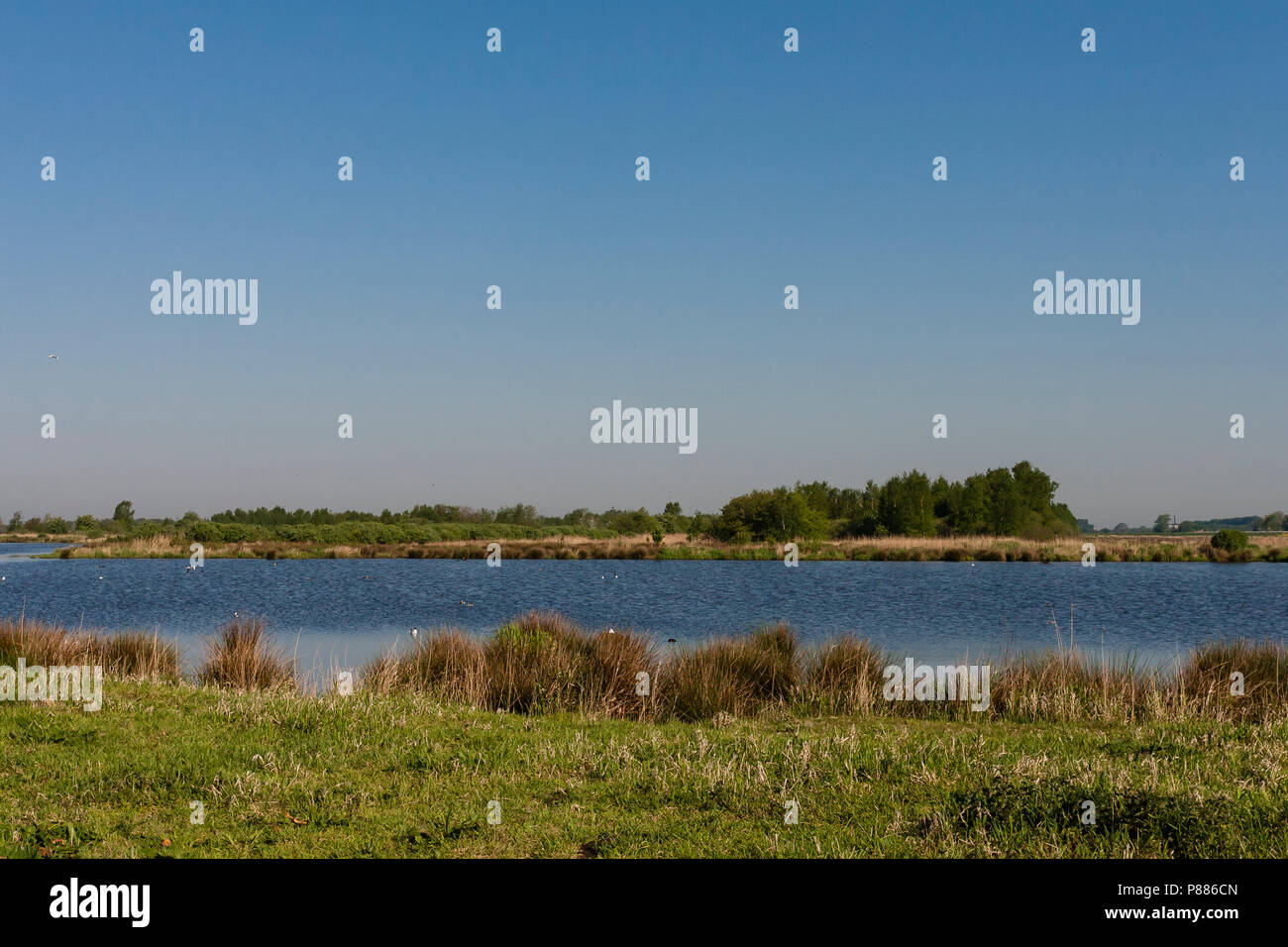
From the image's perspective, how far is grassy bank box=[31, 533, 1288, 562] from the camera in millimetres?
65975

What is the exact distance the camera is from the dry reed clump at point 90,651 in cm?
1448

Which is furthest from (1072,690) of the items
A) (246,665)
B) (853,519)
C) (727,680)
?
(853,519)

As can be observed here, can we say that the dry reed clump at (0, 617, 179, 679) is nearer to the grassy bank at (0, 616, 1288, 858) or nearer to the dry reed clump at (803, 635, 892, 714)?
the grassy bank at (0, 616, 1288, 858)

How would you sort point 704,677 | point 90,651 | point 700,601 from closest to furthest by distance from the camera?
point 704,677, point 90,651, point 700,601

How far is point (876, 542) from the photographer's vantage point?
71500 mm

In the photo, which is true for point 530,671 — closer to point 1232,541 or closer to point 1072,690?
point 1072,690

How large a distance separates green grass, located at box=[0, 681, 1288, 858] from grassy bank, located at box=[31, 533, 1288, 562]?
189 feet

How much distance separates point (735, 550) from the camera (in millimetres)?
74625

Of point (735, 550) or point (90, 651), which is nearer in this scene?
point (90, 651)

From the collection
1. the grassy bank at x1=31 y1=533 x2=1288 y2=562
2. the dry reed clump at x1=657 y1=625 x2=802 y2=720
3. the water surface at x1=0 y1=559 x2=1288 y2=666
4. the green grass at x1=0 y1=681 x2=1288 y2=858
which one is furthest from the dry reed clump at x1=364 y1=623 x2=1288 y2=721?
the grassy bank at x1=31 y1=533 x2=1288 y2=562

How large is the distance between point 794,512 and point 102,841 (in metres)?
77.7

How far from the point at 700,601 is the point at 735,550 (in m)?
39.6
